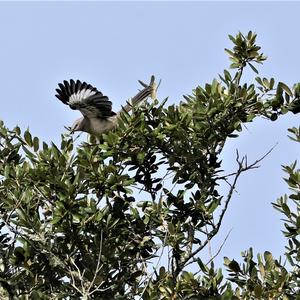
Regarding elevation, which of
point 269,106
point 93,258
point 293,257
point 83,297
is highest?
point 269,106

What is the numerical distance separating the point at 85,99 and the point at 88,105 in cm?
12

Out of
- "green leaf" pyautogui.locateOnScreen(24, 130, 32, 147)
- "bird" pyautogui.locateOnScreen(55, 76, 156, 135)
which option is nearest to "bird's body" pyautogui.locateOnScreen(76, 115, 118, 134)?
"bird" pyautogui.locateOnScreen(55, 76, 156, 135)

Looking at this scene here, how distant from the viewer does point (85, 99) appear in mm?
8688

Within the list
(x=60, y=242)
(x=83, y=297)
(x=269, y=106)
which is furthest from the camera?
(x=269, y=106)

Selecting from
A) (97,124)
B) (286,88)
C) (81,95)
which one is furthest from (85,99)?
(286,88)

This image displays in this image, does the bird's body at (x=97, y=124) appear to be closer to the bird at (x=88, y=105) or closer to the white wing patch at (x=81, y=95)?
the bird at (x=88, y=105)

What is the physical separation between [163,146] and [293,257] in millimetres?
1402

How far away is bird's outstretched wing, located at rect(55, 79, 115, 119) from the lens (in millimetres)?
8500

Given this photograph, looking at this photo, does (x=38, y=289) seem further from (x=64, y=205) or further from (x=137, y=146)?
(x=137, y=146)

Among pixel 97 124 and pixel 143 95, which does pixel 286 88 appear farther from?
pixel 97 124

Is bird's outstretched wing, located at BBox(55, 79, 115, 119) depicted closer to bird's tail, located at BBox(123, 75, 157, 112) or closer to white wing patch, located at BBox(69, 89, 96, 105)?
white wing patch, located at BBox(69, 89, 96, 105)

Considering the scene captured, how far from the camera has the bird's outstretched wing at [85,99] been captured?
27.9ft

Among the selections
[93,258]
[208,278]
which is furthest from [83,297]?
[208,278]

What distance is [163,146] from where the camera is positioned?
7113 mm
